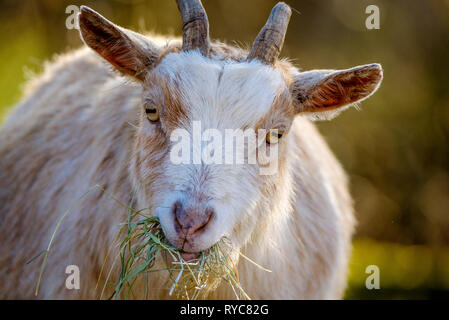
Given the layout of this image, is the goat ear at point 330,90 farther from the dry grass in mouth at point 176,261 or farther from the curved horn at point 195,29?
the dry grass in mouth at point 176,261

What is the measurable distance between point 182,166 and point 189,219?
412mm

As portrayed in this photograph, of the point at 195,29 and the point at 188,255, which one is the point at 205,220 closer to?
the point at 188,255

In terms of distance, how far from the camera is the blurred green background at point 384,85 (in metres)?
13.5

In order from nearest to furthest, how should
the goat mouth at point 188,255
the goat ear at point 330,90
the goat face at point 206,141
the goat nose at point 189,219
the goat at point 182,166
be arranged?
the goat nose at point 189,219 < the goat face at point 206,141 < the goat mouth at point 188,255 < the goat at point 182,166 < the goat ear at point 330,90

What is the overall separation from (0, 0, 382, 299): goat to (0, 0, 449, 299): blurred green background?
7.43 metres

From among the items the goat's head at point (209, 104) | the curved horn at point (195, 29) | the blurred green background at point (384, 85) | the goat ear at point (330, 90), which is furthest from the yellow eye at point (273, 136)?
the blurred green background at point (384, 85)

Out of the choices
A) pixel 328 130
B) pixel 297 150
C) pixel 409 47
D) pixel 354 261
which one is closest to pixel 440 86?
pixel 409 47

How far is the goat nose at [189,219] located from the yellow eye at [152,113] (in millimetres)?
856

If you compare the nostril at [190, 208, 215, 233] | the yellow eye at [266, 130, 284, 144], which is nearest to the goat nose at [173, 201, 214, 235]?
the nostril at [190, 208, 215, 233]

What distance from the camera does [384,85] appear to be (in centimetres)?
1407

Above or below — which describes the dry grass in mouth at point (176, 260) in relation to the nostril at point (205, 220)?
below

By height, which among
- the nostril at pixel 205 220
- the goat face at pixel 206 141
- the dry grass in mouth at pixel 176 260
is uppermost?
the goat face at pixel 206 141

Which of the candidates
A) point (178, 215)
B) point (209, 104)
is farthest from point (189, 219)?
point (209, 104)

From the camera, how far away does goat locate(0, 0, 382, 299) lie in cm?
379
